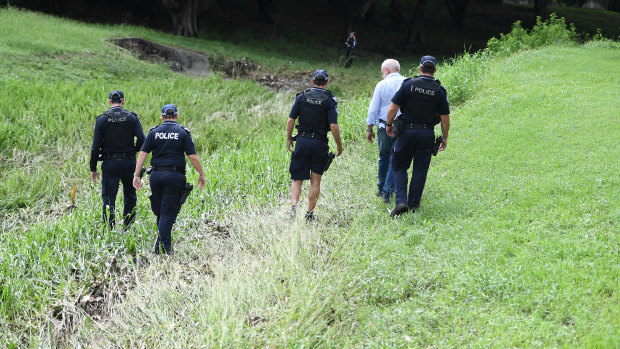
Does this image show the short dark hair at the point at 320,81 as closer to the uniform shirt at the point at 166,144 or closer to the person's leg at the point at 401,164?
the person's leg at the point at 401,164

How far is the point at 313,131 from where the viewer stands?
773 centimetres

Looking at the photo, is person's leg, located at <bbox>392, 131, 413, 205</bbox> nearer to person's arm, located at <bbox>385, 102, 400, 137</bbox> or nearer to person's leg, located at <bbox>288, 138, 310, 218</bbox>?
person's arm, located at <bbox>385, 102, 400, 137</bbox>

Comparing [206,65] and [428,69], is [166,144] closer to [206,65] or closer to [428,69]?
[428,69]

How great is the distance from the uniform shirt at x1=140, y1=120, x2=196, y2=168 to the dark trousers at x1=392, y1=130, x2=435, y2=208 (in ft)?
8.93

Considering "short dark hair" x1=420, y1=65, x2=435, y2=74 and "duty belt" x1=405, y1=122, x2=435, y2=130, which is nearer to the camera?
"short dark hair" x1=420, y1=65, x2=435, y2=74

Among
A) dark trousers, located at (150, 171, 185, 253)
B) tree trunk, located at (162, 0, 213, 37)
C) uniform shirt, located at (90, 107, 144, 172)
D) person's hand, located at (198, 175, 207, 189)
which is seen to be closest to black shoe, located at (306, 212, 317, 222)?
person's hand, located at (198, 175, 207, 189)

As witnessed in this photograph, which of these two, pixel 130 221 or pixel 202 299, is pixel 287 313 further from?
pixel 130 221

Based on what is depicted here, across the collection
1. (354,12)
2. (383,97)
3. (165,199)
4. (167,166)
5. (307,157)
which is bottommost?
(165,199)

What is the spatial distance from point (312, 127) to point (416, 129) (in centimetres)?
139

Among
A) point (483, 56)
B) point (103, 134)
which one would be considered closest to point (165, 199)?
point (103, 134)

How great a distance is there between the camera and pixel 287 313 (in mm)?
5277

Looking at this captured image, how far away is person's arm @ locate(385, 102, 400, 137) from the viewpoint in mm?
7543

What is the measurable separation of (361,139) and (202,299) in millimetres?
7036

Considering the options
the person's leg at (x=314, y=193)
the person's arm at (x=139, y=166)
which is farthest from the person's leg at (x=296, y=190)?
the person's arm at (x=139, y=166)
